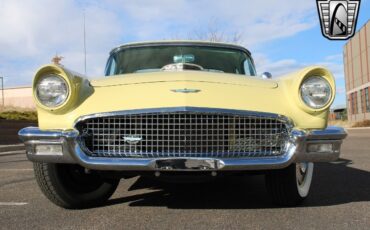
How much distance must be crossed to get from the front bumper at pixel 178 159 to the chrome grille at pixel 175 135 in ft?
0.22

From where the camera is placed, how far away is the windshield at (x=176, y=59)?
190 inches

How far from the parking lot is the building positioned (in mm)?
39977

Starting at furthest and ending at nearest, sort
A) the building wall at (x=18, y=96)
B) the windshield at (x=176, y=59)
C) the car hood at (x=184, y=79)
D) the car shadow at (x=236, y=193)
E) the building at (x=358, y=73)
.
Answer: the building at (x=358, y=73)
the building wall at (x=18, y=96)
the windshield at (x=176, y=59)
the car shadow at (x=236, y=193)
the car hood at (x=184, y=79)

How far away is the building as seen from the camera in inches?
1660

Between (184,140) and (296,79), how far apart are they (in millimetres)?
1015

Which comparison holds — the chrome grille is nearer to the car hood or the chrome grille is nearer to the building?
the car hood

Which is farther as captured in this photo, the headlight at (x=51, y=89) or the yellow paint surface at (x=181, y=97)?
the headlight at (x=51, y=89)

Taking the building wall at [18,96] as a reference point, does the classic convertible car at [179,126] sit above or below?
below

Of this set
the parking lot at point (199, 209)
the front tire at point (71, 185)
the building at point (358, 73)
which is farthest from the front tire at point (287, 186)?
the building at point (358, 73)

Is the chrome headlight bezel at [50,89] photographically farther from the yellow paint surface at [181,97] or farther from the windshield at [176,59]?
the windshield at [176,59]

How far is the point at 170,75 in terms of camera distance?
3.71 metres

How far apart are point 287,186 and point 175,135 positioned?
3.42 feet

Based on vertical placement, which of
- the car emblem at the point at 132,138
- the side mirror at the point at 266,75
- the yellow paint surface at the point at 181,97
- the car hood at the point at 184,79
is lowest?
the car emblem at the point at 132,138

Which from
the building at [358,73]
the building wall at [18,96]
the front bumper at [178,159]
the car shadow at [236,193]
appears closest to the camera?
the front bumper at [178,159]
